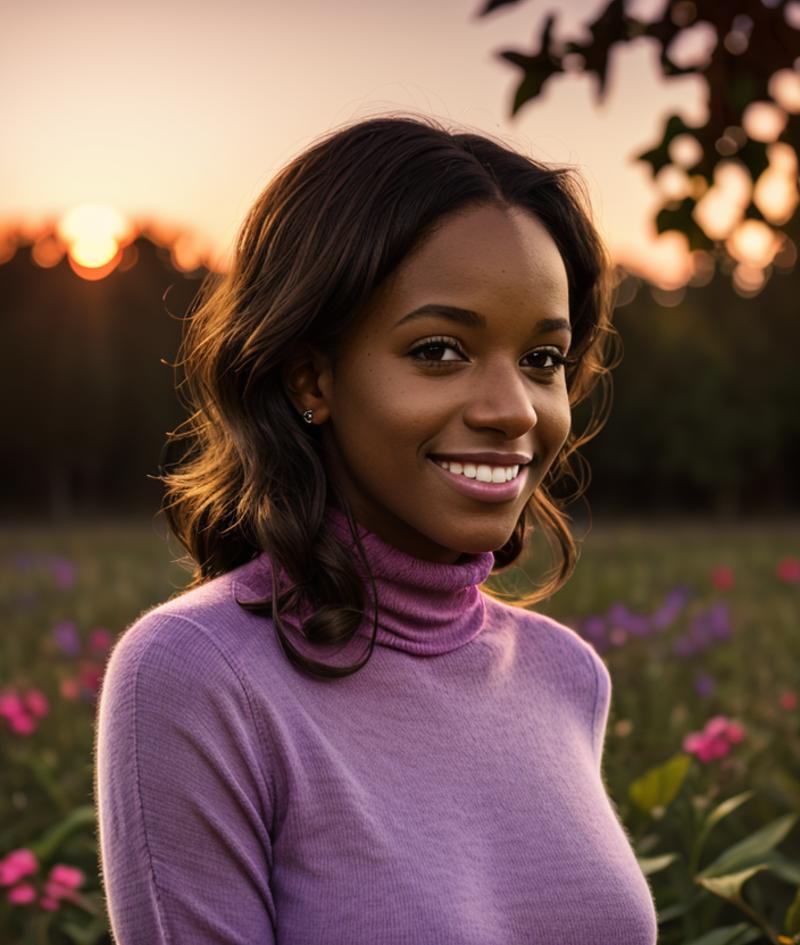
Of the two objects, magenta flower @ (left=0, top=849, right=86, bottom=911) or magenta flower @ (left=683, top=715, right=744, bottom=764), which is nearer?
magenta flower @ (left=0, top=849, right=86, bottom=911)

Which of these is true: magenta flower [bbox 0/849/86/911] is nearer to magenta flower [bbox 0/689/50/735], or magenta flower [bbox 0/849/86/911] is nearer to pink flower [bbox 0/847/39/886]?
pink flower [bbox 0/847/39/886]

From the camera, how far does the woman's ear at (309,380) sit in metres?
1.54

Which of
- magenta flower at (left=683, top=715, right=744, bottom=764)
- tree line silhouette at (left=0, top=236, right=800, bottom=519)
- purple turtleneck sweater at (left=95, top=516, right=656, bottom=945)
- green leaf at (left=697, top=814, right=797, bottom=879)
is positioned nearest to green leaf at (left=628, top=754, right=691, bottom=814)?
green leaf at (left=697, top=814, right=797, bottom=879)

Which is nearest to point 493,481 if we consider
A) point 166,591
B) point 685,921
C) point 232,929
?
point 232,929

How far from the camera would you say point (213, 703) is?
4.39ft

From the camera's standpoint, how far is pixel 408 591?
5.31 ft

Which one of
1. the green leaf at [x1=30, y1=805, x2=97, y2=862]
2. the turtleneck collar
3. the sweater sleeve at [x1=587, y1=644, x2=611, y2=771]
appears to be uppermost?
the turtleneck collar

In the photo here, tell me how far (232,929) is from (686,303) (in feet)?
120

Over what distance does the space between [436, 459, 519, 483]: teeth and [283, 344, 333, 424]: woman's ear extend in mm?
170

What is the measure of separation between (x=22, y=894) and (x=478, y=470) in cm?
177

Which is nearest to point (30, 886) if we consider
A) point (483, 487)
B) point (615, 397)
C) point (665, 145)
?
point (483, 487)

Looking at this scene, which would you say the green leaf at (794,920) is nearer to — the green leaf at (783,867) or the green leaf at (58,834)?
the green leaf at (783,867)

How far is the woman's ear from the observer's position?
154cm

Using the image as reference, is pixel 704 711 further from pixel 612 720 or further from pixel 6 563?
pixel 6 563
